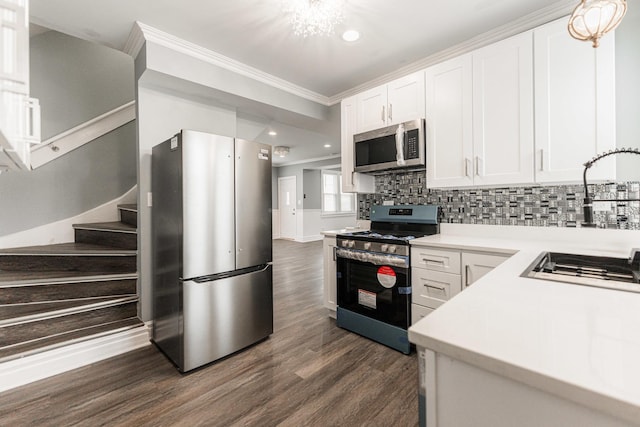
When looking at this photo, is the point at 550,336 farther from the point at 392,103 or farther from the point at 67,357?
the point at 67,357

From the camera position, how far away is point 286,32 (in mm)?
2238

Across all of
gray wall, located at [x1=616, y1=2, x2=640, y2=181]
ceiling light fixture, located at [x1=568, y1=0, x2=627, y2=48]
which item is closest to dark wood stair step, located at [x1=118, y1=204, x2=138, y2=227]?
ceiling light fixture, located at [x1=568, y1=0, x2=627, y2=48]

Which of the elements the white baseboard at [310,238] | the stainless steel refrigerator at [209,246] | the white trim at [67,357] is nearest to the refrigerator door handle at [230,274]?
the stainless steel refrigerator at [209,246]

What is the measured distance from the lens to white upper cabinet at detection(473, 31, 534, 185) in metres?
1.94

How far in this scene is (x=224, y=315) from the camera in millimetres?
2150

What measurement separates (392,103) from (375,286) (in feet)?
5.43

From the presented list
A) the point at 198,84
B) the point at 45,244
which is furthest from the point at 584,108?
the point at 45,244

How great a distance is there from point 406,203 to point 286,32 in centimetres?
188

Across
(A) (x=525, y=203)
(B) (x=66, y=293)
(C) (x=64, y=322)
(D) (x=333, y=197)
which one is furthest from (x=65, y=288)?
(D) (x=333, y=197)

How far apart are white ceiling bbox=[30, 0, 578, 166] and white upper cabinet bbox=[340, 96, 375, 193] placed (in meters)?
0.38

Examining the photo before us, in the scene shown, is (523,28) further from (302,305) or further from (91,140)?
(91,140)

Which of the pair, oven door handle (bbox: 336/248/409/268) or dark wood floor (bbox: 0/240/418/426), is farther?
oven door handle (bbox: 336/248/409/268)

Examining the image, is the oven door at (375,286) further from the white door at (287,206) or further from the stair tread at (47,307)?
the white door at (287,206)

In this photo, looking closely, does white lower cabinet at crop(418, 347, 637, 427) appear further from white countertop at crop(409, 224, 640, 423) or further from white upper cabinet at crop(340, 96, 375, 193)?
white upper cabinet at crop(340, 96, 375, 193)
